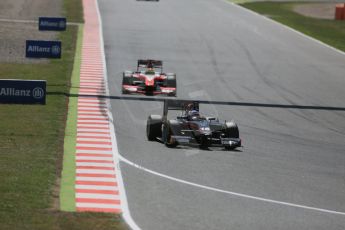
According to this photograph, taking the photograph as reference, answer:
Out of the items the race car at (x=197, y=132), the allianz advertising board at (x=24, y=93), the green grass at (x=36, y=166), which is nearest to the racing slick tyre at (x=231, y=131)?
the race car at (x=197, y=132)

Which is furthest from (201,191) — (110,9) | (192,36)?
(110,9)

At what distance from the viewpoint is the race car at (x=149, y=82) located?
36.8 meters

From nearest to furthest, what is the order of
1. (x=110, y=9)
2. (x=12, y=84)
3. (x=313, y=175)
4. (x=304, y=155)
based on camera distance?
(x=313, y=175) → (x=304, y=155) → (x=12, y=84) → (x=110, y=9)

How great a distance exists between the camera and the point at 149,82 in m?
36.9

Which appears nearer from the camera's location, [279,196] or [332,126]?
[279,196]

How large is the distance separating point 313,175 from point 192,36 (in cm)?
3954

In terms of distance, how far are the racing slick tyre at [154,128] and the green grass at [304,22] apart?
35.0 metres

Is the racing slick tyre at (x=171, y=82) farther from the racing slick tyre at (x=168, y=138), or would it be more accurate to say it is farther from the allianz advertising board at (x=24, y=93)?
the racing slick tyre at (x=168, y=138)

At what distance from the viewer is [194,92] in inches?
1590

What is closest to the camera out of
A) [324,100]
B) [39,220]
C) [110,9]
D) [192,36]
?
[39,220]

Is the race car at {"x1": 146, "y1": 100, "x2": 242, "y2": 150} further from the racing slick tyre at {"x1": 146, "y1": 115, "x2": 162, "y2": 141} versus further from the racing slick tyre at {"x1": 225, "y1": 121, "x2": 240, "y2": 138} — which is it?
the racing slick tyre at {"x1": 146, "y1": 115, "x2": 162, "y2": 141}

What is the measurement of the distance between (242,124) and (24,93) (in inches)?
292

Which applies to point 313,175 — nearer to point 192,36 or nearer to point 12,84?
point 12,84

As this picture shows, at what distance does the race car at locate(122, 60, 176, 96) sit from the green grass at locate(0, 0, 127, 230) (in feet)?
8.35
